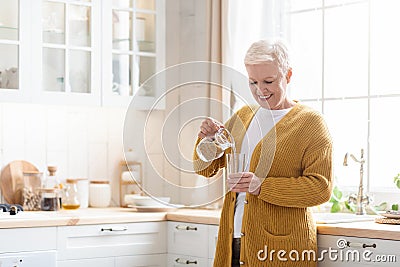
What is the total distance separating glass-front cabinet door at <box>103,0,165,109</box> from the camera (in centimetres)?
427

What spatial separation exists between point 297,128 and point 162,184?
1.87ft

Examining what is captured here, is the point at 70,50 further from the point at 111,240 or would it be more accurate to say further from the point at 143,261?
the point at 143,261

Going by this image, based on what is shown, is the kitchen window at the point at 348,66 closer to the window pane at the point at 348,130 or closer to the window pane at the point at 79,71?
the window pane at the point at 348,130

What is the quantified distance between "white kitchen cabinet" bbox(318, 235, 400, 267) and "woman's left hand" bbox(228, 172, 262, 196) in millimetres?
398

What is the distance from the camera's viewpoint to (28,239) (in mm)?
3475

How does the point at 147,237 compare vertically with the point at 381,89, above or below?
below

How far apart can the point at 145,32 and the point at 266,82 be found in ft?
5.46

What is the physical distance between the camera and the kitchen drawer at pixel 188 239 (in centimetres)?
371

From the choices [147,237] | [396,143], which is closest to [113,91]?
[147,237]

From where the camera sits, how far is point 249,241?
2.94 m

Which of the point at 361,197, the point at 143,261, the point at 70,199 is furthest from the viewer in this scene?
the point at 70,199

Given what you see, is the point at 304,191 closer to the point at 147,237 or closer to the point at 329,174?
the point at 329,174

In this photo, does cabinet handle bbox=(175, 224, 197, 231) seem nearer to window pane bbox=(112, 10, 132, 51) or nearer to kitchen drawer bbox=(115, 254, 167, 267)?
kitchen drawer bbox=(115, 254, 167, 267)

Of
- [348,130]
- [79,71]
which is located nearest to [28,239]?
[79,71]
